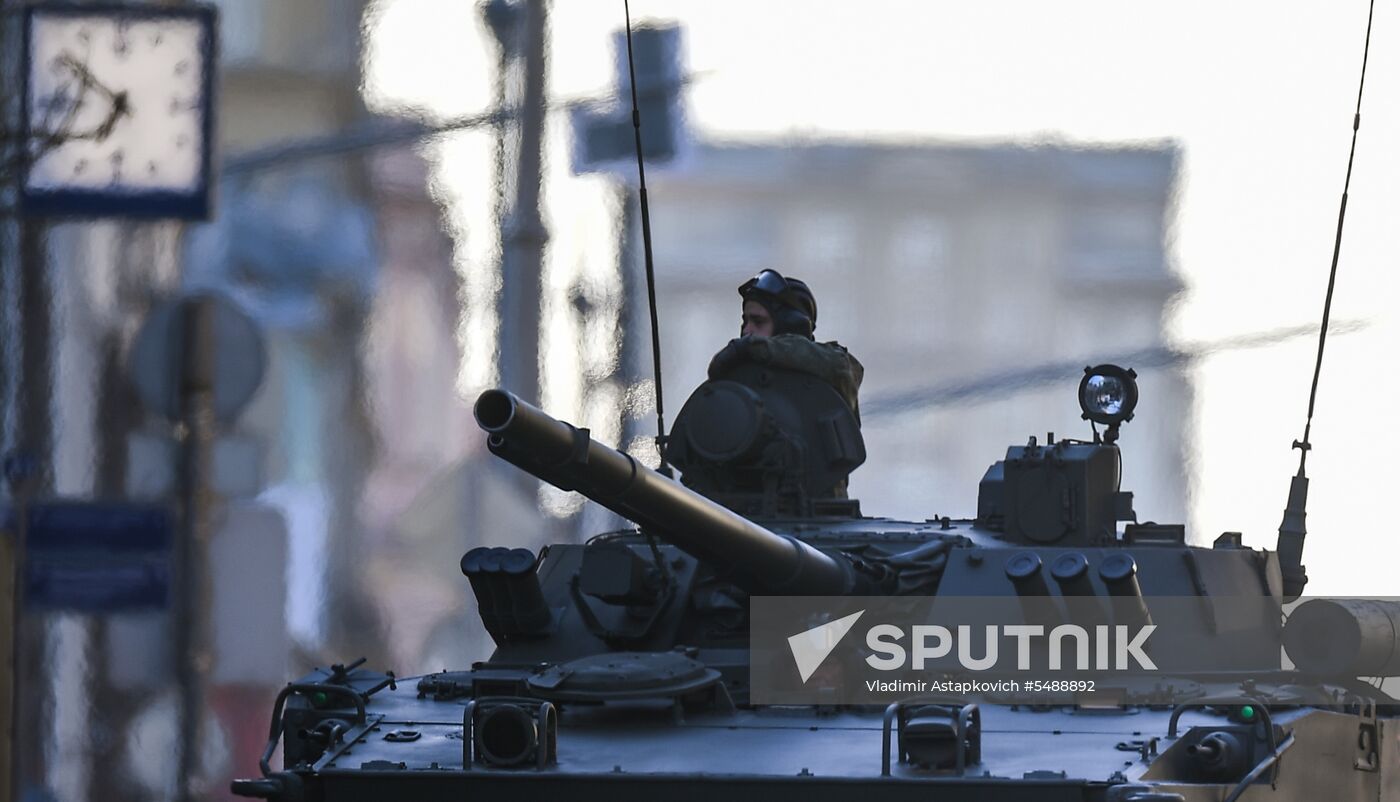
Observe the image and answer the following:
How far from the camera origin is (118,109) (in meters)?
14.6

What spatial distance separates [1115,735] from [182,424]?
6706 mm

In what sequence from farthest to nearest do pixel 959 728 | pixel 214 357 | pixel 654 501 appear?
pixel 214 357
pixel 654 501
pixel 959 728

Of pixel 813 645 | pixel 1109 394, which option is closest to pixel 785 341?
pixel 1109 394

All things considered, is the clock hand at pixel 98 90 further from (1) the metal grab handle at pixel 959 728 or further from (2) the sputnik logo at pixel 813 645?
(1) the metal grab handle at pixel 959 728

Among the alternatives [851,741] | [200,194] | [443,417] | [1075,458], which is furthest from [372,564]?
[851,741]

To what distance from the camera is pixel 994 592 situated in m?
11.3

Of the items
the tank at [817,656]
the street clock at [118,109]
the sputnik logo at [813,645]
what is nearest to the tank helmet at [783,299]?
the tank at [817,656]

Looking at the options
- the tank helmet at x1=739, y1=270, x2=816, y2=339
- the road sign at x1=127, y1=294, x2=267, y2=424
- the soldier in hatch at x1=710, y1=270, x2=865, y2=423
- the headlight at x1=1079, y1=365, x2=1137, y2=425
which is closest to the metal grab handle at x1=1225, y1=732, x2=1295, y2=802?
the headlight at x1=1079, y1=365, x2=1137, y2=425

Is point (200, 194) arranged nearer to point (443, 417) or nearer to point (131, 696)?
point (443, 417)

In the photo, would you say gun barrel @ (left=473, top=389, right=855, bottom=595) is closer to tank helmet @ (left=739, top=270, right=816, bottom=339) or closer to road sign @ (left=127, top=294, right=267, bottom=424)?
tank helmet @ (left=739, top=270, right=816, bottom=339)

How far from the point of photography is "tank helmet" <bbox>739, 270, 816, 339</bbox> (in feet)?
43.8

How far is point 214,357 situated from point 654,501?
18.5 feet

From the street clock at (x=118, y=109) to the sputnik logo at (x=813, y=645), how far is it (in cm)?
545

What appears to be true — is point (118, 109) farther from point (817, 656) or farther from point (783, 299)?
point (817, 656)
